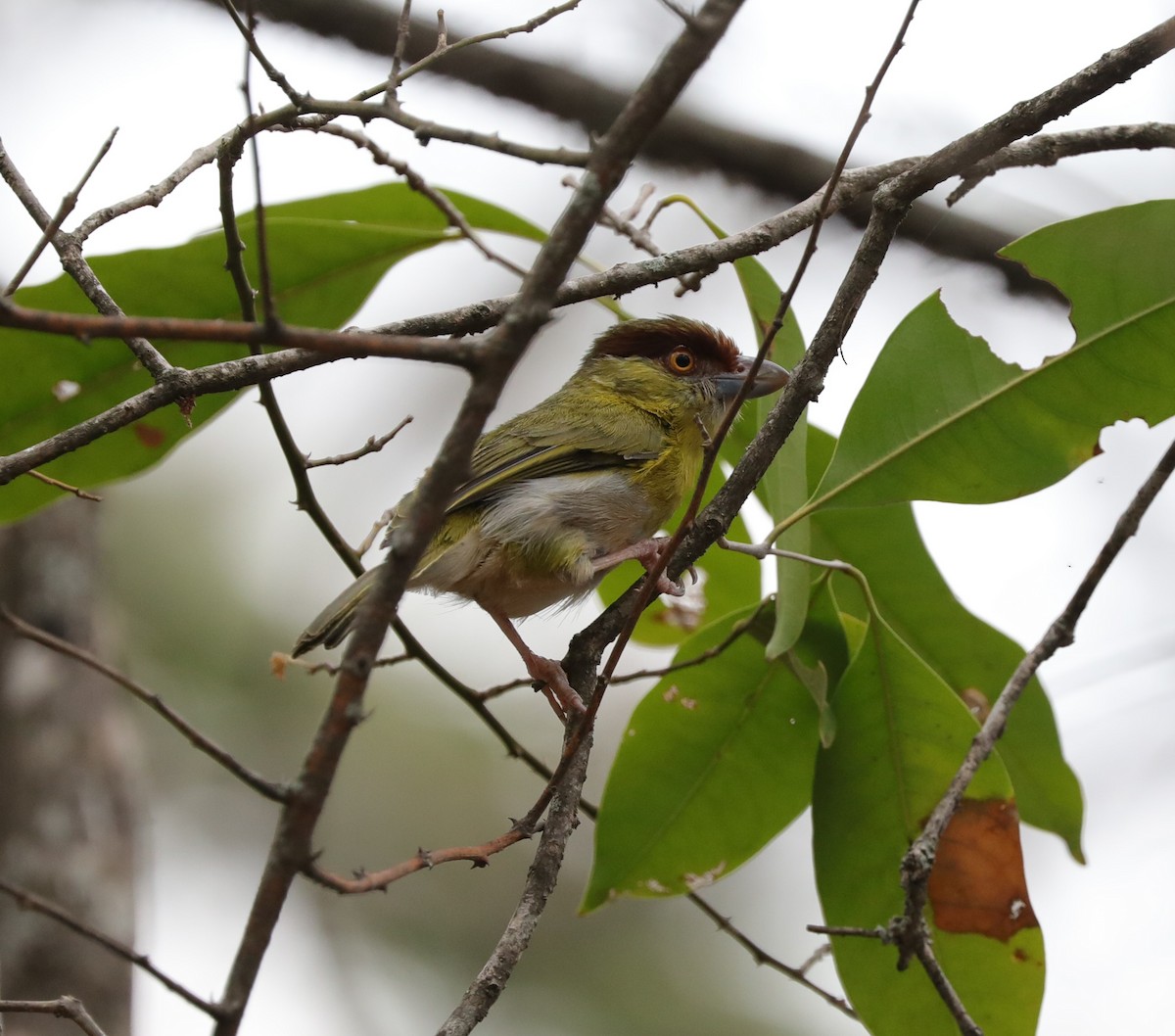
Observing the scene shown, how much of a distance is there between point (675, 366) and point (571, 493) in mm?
905

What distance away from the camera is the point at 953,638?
12.2ft

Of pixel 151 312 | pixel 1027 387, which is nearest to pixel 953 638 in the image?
pixel 1027 387

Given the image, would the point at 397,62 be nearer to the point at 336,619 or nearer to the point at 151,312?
the point at 151,312

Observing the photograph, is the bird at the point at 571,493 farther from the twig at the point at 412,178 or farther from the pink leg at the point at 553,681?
the twig at the point at 412,178

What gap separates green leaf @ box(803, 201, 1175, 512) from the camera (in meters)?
2.96

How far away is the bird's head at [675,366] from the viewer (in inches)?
176

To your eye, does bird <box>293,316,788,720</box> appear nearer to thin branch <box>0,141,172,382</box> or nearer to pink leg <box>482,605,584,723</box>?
pink leg <box>482,605,584,723</box>

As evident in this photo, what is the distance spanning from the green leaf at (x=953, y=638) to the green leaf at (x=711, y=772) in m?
0.50

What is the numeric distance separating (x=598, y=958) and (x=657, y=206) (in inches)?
265

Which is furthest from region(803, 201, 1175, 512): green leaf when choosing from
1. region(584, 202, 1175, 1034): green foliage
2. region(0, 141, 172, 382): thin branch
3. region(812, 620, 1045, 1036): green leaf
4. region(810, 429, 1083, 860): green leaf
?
region(0, 141, 172, 382): thin branch

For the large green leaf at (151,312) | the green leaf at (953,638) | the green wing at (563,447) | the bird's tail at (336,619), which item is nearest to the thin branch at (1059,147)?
the green leaf at (953,638)

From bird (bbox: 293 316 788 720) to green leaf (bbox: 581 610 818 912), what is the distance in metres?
0.30

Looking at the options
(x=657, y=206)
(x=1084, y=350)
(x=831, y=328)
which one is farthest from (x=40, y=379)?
(x=1084, y=350)

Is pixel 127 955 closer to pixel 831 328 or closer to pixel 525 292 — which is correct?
pixel 525 292
